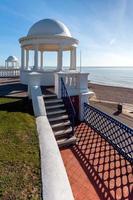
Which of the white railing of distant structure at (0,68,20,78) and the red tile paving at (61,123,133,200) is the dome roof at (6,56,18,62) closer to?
the white railing of distant structure at (0,68,20,78)

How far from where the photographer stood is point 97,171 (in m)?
6.20

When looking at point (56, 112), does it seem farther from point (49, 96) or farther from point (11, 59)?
point (11, 59)

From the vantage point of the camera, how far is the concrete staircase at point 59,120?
8.05 m

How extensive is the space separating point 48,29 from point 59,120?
26.7 ft

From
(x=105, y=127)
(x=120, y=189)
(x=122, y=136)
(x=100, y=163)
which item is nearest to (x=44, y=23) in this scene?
(x=105, y=127)

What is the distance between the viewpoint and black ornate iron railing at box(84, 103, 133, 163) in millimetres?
7145

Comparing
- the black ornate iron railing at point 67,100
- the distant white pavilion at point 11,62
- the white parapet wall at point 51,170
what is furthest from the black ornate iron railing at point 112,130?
the distant white pavilion at point 11,62

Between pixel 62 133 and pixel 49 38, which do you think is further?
pixel 49 38

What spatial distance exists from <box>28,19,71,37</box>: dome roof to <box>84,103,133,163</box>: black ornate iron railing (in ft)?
21.5

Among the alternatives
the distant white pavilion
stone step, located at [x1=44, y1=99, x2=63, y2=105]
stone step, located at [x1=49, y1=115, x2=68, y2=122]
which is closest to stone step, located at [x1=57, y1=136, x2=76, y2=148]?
stone step, located at [x1=49, y1=115, x2=68, y2=122]

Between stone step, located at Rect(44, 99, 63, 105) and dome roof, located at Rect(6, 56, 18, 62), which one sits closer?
stone step, located at Rect(44, 99, 63, 105)

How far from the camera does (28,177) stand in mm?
4363

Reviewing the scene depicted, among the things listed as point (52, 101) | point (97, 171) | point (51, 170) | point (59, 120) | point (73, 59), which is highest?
point (73, 59)

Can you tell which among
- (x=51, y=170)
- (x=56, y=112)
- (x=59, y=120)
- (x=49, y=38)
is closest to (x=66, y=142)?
(x=59, y=120)
